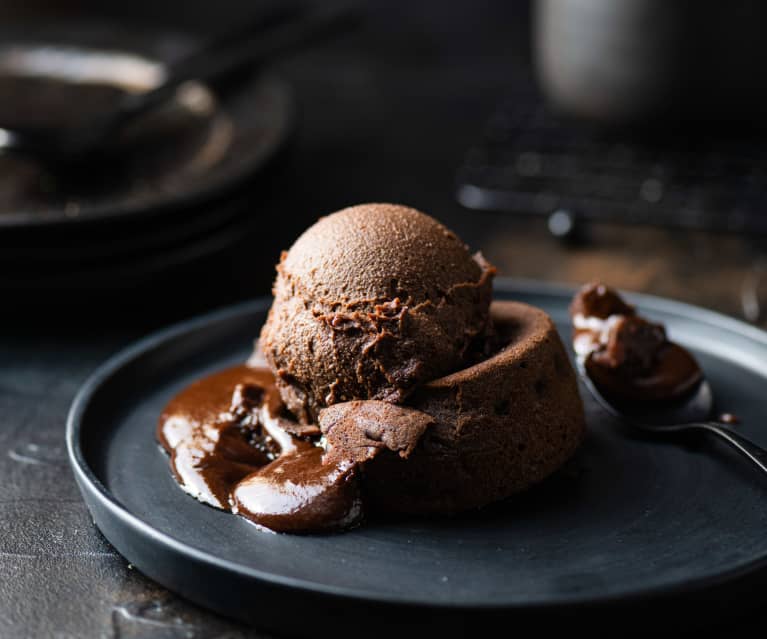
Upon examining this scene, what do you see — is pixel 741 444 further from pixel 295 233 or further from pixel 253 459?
pixel 295 233

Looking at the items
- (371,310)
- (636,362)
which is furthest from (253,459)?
(636,362)

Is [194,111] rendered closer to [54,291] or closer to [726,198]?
[54,291]

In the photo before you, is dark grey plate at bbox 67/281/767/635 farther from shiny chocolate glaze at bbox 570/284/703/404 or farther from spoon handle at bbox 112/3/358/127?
spoon handle at bbox 112/3/358/127

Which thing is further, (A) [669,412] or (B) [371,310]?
(A) [669,412]

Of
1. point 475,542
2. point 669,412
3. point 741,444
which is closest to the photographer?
point 475,542

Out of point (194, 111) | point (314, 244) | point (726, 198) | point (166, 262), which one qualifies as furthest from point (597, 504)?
point (194, 111)

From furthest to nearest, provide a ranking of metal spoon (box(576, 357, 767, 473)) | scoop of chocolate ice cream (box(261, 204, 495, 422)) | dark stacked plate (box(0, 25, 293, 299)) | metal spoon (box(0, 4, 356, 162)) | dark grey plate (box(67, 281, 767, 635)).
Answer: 1. metal spoon (box(0, 4, 356, 162))
2. dark stacked plate (box(0, 25, 293, 299))
3. metal spoon (box(576, 357, 767, 473))
4. scoop of chocolate ice cream (box(261, 204, 495, 422))
5. dark grey plate (box(67, 281, 767, 635))

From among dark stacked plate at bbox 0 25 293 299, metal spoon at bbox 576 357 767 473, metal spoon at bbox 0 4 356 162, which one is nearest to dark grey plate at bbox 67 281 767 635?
metal spoon at bbox 576 357 767 473
